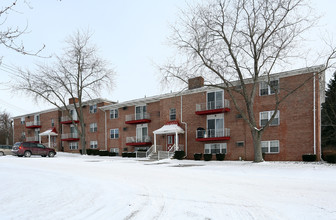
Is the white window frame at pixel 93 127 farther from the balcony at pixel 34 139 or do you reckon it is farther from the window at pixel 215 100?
the window at pixel 215 100

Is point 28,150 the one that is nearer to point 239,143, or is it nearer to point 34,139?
point 34,139

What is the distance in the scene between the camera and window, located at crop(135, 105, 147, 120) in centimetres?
3250

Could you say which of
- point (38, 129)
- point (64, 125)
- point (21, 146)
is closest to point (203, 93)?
point (21, 146)

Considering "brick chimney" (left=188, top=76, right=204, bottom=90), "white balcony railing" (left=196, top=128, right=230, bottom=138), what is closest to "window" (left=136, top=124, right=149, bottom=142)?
"white balcony railing" (left=196, top=128, right=230, bottom=138)

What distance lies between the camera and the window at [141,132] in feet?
105

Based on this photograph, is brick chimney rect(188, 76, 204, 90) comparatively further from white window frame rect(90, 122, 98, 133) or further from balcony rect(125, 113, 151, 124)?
white window frame rect(90, 122, 98, 133)

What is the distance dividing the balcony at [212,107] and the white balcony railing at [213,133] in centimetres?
179

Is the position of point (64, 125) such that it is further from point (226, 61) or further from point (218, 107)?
point (226, 61)

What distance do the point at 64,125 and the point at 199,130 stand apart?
84.2 feet

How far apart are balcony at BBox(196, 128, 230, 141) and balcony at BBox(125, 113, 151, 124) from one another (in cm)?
754

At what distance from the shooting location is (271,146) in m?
22.8

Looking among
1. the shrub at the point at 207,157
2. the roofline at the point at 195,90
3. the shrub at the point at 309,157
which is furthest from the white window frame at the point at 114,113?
the shrub at the point at 309,157

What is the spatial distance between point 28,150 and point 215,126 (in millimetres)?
19182

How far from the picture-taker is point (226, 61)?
20734 mm
